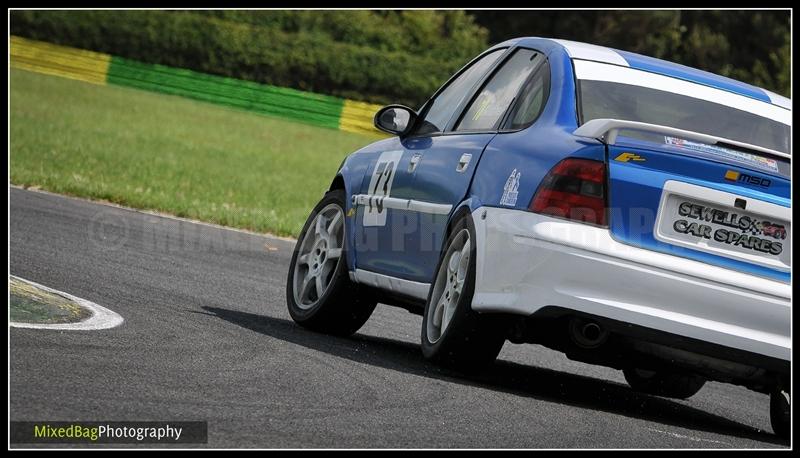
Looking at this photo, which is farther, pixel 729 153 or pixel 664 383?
pixel 664 383

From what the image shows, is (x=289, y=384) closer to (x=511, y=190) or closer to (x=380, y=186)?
(x=511, y=190)

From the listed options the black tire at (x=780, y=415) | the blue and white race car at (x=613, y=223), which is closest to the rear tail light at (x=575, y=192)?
the blue and white race car at (x=613, y=223)

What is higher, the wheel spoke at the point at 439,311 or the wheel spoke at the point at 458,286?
the wheel spoke at the point at 458,286

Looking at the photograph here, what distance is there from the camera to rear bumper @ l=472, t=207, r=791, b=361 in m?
5.96

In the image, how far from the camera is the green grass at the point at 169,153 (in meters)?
17.4

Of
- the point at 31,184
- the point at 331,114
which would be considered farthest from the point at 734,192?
the point at 331,114

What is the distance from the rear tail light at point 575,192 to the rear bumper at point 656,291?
0.17 ft

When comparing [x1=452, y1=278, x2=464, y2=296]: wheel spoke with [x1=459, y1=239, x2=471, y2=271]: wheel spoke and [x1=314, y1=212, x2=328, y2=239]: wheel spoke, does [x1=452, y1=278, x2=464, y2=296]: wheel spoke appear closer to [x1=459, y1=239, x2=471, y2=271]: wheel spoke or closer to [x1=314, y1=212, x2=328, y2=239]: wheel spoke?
[x1=459, y1=239, x2=471, y2=271]: wheel spoke

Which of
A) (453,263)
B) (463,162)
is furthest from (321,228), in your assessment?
(453,263)

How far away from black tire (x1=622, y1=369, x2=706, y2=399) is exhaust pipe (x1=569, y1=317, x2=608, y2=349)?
203 cm

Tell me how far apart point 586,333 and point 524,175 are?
724 millimetres

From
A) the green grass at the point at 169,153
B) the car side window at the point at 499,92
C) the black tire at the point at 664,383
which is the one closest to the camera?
the car side window at the point at 499,92

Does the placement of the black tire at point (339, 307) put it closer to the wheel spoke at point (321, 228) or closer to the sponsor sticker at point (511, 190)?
the wheel spoke at point (321, 228)

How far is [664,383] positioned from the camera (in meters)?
8.30
